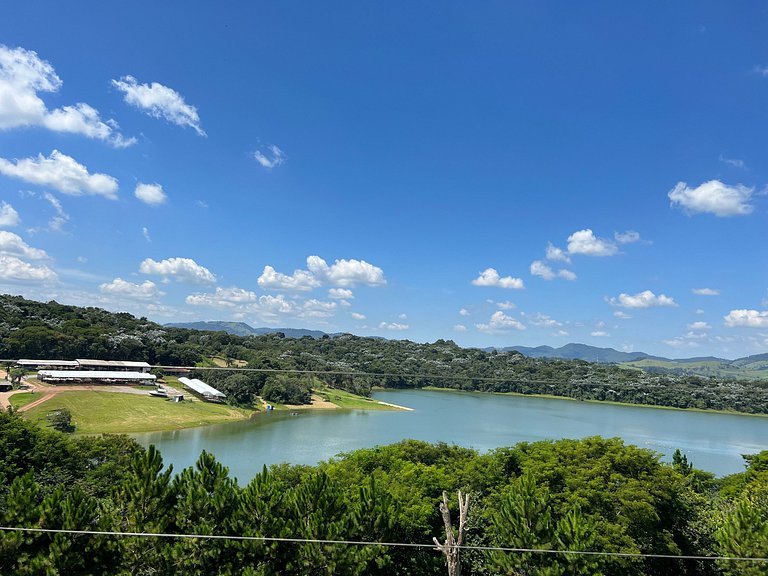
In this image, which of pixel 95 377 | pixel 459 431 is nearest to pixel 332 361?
pixel 95 377

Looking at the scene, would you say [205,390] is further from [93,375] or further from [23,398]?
[23,398]

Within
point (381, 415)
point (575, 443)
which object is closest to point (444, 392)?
point (381, 415)

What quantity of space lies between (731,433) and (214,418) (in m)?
52.0

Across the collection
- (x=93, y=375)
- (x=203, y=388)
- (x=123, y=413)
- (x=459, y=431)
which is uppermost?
(x=93, y=375)

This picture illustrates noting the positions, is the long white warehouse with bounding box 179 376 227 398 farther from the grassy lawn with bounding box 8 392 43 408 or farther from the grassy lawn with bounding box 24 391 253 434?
the grassy lawn with bounding box 8 392 43 408

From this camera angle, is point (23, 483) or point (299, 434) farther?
Result: point (299, 434)

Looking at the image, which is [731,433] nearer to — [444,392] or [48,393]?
[444,392]

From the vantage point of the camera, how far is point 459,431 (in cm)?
4034

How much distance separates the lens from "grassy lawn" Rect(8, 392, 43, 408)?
31441 mm

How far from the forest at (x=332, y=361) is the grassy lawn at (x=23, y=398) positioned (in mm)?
11419

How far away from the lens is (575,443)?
A: 1595 cm

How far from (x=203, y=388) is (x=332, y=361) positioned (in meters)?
45.1

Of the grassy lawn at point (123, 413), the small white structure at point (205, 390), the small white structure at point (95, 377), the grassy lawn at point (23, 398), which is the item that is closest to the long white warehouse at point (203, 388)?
the small white structure at point (205, 390)

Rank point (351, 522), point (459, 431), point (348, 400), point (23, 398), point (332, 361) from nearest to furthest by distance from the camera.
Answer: point (351, 522) < point (23, 398) < point (459, 431) < point (348, 400) < point (332, 361)
